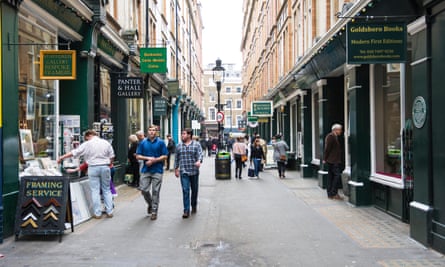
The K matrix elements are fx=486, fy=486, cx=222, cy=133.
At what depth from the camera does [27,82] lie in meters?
9.12

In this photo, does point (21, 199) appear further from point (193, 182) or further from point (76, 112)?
point (76, 112)

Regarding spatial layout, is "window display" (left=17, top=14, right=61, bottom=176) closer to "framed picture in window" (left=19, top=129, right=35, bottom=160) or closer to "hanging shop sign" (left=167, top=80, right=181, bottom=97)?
"framed picture in window" (left=19, top=129, right=35, bottom=160)

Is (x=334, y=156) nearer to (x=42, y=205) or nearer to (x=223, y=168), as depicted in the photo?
(x=223, y=168)

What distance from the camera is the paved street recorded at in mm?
6352

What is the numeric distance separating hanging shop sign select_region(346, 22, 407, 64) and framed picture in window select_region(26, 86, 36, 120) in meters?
5.94

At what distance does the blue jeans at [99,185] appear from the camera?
9305mm

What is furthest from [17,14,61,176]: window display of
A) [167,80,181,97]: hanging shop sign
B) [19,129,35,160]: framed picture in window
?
[167,80,181,97]: hanging shop sign

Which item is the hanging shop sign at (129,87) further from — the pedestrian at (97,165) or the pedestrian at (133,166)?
the pedestrian at (97,165)

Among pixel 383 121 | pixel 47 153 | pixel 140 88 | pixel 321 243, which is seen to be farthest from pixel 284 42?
pixel 321 243

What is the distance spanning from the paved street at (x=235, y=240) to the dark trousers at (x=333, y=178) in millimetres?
758

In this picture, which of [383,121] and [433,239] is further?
[383,121]

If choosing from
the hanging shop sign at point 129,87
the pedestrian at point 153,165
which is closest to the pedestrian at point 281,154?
the hanging shop sign at point 129,87

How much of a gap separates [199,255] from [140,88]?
9.52 m

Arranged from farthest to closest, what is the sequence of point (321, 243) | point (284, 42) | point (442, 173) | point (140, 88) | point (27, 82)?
point (284, 42) < point (140, 88) < point (27, 82) < point (321, 243) < point (442, 173)
